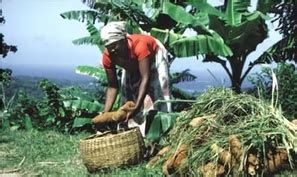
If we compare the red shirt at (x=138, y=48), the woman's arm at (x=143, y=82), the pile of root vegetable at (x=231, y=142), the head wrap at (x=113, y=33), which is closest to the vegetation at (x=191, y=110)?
the pile of root vegetable at (x=231, y=142)

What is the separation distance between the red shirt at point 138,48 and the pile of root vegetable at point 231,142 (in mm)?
919

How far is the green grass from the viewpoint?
232 inches

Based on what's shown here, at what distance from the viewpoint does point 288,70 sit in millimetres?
7734

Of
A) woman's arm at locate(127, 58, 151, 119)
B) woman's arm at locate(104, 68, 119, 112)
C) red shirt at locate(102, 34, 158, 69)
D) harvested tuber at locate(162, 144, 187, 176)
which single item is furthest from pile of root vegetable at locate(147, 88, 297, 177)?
woman's arm at locate(104, 68, 119, 112)

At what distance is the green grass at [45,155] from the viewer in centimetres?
588

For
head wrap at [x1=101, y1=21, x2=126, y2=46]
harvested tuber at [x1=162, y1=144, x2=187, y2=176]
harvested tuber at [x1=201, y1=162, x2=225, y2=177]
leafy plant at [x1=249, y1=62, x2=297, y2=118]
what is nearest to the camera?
harvested tuber at [x1=201, y1=162, x2=225, y2=177]

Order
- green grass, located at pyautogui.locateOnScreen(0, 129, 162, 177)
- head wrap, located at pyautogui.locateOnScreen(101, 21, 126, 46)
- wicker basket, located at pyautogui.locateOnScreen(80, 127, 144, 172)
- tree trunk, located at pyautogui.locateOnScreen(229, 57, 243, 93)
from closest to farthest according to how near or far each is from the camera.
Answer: wicker basket, located at pyautogui.locateOnScreen(80, 127, 144, 172) → head wrap, located at pyautogui.locateOnScreen(101, 21, 126, 46) → green grass, located at pyautogui.locateOnScreen(0, 129, 162, 177) → tree trunk, located at pyautogui.locateOnScreen(229, 57, 243, 93)

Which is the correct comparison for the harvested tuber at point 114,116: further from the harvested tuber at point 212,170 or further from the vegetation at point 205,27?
the vegetation at point 205,27

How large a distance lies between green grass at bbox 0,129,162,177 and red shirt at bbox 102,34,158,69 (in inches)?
46.4

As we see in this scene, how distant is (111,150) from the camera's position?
5574 millimetres

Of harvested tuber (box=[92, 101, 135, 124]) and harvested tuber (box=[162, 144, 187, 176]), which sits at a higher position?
harvested tuber (box=[92, 101, 135, 124])

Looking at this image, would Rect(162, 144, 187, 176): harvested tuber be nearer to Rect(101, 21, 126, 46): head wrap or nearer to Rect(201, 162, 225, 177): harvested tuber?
Rect(201, 162, 225, 177): harvested tuber

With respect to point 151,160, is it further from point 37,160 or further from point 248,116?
point 37,160

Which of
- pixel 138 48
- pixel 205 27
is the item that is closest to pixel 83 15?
pixel 205 27
